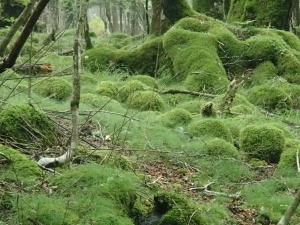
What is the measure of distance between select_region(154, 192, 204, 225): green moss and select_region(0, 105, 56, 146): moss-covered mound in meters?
1.49

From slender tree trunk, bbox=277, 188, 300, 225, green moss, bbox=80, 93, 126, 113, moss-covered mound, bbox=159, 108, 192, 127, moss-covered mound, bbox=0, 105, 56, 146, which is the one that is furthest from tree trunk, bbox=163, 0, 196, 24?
slender tree trunk, bbox=277, 188, 300, 225

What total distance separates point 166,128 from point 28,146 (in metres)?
3.08

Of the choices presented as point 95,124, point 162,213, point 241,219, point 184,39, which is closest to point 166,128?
point 95,124

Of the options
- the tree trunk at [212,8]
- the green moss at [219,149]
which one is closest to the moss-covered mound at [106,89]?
the green moss at [219,149]

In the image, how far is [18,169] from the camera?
466 cm

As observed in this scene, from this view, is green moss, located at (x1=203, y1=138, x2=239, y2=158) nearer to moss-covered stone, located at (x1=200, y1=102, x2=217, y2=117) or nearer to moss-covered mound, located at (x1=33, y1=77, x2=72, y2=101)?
moss-covered stone, located at (x1=200, y1=102, x2=217, y2=117)

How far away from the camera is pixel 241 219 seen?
5.67m

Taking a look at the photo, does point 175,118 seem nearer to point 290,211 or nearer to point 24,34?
point 24,34

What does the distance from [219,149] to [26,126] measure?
2.92 metres

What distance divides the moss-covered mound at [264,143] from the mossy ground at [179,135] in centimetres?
2

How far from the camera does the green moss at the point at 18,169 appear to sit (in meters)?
4.54

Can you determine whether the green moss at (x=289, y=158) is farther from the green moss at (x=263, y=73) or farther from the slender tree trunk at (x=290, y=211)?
the green moss at (x=263, y=73)

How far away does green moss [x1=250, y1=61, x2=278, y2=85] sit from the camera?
12383mm

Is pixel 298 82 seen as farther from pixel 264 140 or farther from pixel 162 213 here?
pixel 162 213
